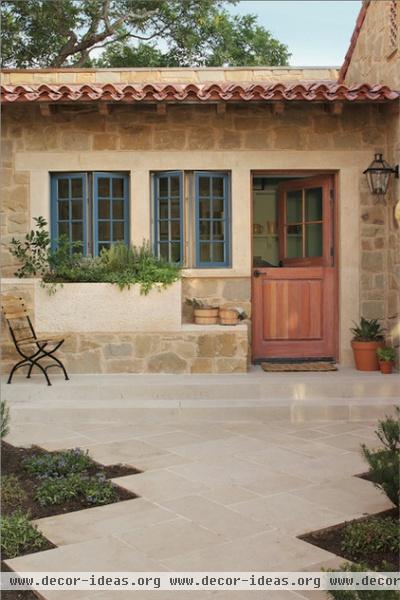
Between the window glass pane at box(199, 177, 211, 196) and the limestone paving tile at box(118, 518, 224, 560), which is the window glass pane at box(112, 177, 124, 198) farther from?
the limestone paving tile at box(118, 518, 224, 560)

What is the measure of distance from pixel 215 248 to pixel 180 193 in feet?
2.66

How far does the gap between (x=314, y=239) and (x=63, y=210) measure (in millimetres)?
3222

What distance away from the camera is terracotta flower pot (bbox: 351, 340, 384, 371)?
888 centimetres

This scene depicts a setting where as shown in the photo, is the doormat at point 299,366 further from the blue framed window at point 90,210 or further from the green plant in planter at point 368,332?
the blue framed window at point 90,210

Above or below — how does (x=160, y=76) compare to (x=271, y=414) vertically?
above

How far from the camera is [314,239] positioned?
9734mm

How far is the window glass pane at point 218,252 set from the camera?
31.0 feet

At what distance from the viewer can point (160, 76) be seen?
36.9 feet

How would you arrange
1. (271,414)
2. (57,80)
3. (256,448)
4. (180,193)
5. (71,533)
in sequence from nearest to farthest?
(71,533) < (256,448) < (271,414) < (180,193) < (57,80)

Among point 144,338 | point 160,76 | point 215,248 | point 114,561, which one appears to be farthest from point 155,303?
point 114,561

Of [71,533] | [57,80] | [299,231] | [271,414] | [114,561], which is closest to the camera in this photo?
[114,561]

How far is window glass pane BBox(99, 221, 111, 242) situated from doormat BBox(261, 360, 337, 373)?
8.20 feet

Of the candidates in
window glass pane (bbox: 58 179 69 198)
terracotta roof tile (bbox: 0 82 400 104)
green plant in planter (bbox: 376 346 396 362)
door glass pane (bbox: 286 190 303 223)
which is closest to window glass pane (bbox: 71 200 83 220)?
window glass pane (bbox: 58 179 69 198)

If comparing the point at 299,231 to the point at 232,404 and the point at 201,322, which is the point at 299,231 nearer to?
the point at 201,322
